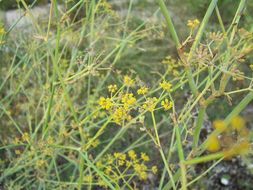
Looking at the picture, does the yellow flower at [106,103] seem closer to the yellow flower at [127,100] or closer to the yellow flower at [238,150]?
the yellow flower at [127,100]

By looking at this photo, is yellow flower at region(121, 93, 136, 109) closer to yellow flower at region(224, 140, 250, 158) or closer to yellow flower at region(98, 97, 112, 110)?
yellow flower at region(98, 97, 112, 110)

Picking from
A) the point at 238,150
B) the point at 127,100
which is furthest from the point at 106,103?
the point at 238,150

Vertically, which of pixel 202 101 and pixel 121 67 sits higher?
pixel 202 101

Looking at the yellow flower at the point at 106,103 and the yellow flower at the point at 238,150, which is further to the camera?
the yellow flower at the point at 106,103

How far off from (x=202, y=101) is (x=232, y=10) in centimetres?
286

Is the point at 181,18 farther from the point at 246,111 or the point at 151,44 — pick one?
the point at 246,111

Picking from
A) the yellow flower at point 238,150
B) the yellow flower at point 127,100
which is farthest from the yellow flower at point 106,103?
the yellow flower at point 238,150

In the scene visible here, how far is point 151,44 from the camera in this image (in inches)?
170

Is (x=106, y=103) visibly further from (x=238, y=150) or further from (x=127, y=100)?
(x=238, y=150)

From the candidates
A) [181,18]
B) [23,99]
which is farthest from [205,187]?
[181,18]

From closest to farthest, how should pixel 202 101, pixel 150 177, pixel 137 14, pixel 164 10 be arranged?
pixel 164 10 < pixel 202 101 < pixel 150 177 < pixel 137 14

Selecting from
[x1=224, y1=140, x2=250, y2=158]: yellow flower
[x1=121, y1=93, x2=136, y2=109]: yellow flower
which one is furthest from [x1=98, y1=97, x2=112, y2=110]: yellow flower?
[x1=224, y1=140, x2=250, y2=158]: yellow flower

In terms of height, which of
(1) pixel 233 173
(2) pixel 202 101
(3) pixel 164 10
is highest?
(3) pixel 164 10

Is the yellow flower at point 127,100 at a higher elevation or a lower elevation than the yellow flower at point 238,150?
lower
